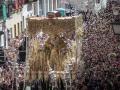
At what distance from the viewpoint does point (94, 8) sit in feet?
166

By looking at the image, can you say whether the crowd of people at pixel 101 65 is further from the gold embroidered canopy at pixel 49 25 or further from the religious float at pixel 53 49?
the gold embroidered canopy at pixel 49 25

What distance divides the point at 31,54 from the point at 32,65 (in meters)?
0.32

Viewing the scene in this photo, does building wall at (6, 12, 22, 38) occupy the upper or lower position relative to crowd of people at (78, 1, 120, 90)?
lower

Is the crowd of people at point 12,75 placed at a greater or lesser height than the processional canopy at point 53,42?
lesser

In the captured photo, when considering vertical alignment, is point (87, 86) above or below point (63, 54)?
below

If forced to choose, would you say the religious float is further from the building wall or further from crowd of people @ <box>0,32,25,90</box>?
the building wall

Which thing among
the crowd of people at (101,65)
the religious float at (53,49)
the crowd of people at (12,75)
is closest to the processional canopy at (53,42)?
the religious float at (53,49)

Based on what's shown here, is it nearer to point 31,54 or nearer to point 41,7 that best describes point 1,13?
point 41,7

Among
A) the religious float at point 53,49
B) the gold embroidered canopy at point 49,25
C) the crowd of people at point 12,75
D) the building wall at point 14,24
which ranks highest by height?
the gold embroidered canopy at point 49,25

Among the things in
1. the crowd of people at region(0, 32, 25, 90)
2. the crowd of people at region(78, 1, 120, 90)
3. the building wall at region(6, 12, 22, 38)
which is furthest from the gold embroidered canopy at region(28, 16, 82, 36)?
the building wall at region(6, 12, 22, 38)

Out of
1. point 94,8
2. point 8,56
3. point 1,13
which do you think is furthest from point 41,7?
point 8,56

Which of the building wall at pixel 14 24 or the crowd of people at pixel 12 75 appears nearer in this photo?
the crowd of people at pixel 12 75

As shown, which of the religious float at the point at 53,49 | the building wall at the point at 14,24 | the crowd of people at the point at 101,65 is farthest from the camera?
the building wall at the point at 14,24

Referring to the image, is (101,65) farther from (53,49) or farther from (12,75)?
(12,75)
